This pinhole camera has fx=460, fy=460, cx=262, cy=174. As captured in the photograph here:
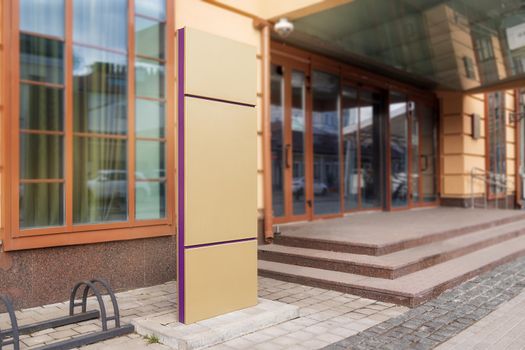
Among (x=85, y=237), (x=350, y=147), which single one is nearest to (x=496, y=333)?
(x=85, y=237)

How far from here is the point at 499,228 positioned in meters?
8.42

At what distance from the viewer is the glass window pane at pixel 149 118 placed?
210 inches

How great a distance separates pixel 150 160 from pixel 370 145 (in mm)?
5893

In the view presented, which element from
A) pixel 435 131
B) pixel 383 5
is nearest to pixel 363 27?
pixel 383 5

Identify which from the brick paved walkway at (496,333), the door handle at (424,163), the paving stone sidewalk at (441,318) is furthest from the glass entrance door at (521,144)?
the brick paved walkway at (496,333)

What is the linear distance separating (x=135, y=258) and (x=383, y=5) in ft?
15.3

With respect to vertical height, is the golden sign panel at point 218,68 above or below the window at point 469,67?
below

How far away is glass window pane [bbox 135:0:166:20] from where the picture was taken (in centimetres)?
530

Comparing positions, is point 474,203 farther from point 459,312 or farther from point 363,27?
point 459,312

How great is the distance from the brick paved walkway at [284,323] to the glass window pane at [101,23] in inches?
109

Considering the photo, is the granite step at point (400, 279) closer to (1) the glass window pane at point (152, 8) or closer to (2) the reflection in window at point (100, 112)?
(2) the reflection in window at point (100, 112)

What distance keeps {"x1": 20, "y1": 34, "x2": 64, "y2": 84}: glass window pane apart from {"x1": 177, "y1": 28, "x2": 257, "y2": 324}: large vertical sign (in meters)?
1.81

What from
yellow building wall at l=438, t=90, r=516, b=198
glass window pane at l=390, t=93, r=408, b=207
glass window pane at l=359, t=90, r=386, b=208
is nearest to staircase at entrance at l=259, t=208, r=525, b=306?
glass window pane at l=359, t=90, r=386, b=208

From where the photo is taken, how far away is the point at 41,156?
463 centimetres
